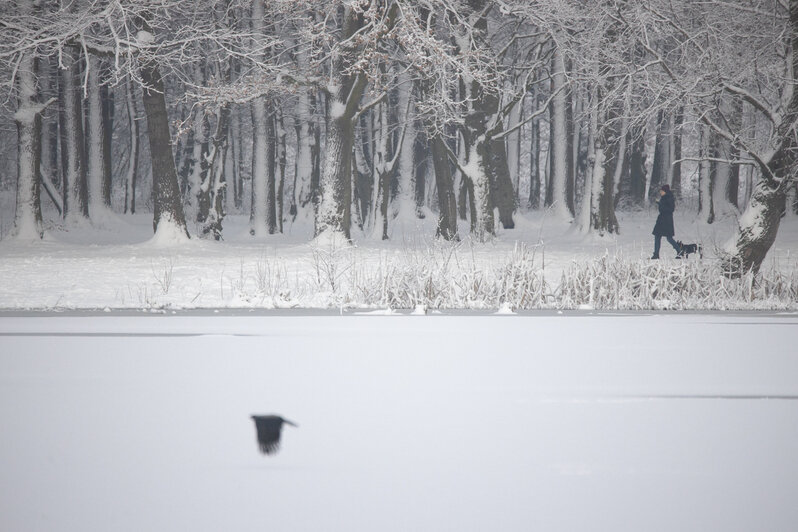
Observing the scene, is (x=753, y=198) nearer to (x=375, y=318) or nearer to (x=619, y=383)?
(x=375, y=318)

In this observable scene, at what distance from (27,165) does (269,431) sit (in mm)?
17981

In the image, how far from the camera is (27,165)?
68.4 feet

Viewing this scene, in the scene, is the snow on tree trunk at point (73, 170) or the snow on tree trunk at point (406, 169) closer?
the snow on tree trunk at point (73, 170)

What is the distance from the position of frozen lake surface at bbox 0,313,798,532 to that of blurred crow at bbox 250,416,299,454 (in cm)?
9

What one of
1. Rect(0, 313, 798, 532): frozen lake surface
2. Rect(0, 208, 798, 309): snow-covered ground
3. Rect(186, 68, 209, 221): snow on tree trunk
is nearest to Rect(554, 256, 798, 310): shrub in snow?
Rect(0, 208, 798, 309): snow-covered ground

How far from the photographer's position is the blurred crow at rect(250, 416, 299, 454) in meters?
5.08

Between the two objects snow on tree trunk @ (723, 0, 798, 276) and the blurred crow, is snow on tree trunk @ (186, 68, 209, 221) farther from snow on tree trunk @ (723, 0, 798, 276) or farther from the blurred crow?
the blurred crow

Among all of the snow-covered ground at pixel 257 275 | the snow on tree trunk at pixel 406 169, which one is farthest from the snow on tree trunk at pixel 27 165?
the snow on tree trunk at pixel 406 169

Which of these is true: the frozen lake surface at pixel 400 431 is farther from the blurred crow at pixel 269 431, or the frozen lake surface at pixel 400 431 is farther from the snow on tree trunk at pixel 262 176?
the snow on tree trunk at pixel 262 176

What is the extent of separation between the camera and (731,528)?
3807 millimetres

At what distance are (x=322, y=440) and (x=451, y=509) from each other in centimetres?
139

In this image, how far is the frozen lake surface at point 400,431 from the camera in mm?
4035

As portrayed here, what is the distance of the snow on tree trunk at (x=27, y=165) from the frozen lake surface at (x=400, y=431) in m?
12.5

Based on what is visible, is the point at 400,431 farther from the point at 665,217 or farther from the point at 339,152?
the point at 339,152
